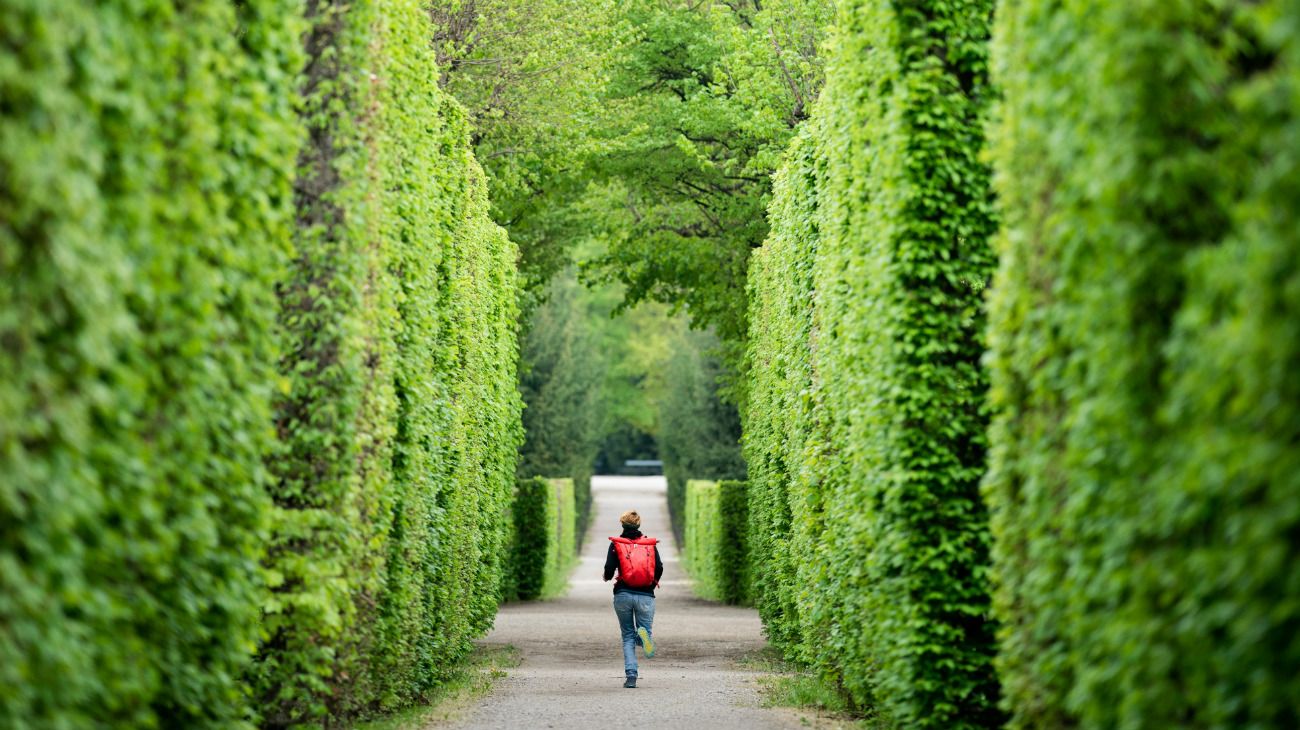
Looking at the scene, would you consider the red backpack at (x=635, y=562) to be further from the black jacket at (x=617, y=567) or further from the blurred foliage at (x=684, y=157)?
the blurred foliage at (x=684, y=157)

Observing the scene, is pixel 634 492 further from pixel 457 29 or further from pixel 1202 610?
pixel 1202 610

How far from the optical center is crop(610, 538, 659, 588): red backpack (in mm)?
13961

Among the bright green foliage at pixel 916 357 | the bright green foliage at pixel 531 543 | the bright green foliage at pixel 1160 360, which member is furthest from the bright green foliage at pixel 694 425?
the bright green foliage at pixel 1160 360

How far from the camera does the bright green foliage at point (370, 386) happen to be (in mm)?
8000

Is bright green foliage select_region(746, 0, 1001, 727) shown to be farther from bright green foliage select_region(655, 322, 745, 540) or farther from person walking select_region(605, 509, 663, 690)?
bright green foliage select_region(655, 322, 745, 540)

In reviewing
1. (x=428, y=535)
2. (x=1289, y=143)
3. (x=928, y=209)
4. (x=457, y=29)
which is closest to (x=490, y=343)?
(x=428, y=535)

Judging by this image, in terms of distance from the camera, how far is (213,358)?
246 inches

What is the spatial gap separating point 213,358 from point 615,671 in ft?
33.2

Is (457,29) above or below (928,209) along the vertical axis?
above

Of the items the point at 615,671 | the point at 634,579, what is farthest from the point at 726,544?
the point at 634,579

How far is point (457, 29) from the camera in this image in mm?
21922

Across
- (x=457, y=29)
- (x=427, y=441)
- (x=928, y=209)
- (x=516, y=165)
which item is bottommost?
(x=427, y=441)

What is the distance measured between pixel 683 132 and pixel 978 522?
17.8 m

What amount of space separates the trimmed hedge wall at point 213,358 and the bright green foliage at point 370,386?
3 cm
